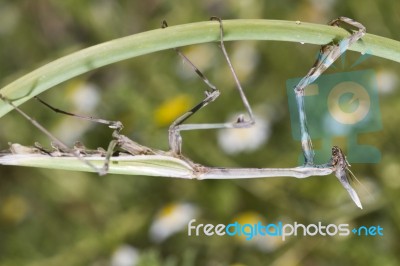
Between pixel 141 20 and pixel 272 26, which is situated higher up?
pixel 141 20

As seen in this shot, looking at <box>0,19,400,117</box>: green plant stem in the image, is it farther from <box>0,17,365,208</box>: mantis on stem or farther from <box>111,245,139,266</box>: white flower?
<box>111,245,139,266</box>: white flower

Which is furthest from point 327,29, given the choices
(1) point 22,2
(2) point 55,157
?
(1) point 22,2

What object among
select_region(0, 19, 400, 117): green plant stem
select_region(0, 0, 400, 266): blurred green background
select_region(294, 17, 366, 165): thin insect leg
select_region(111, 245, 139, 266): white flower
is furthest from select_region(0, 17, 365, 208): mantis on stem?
select_region(111, 245, 139, 266): white flower

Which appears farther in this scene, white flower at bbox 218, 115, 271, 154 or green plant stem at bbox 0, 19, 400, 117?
white flower at bbox 218, 115, 271, 154

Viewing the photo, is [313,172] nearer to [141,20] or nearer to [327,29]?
[327,29]

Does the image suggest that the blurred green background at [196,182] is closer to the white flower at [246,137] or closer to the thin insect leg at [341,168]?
the white flower at [246,137]

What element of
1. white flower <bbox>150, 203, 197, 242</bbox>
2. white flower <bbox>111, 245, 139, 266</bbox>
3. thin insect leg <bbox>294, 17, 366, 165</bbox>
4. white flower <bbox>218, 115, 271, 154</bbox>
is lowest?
thin insect leg <bbox>294, 17, 366, 165</bbox>

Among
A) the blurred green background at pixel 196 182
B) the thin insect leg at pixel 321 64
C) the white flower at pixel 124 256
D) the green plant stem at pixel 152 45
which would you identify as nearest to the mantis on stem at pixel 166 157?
the thin insect leg at pixel 321 64

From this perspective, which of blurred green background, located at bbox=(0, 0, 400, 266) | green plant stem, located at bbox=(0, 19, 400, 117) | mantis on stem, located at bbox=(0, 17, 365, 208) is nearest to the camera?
green plant stem, located at bbox=(0, 19, 400, 117)

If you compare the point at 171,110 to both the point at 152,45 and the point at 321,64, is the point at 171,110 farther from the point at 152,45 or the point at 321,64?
the point at 152,45
